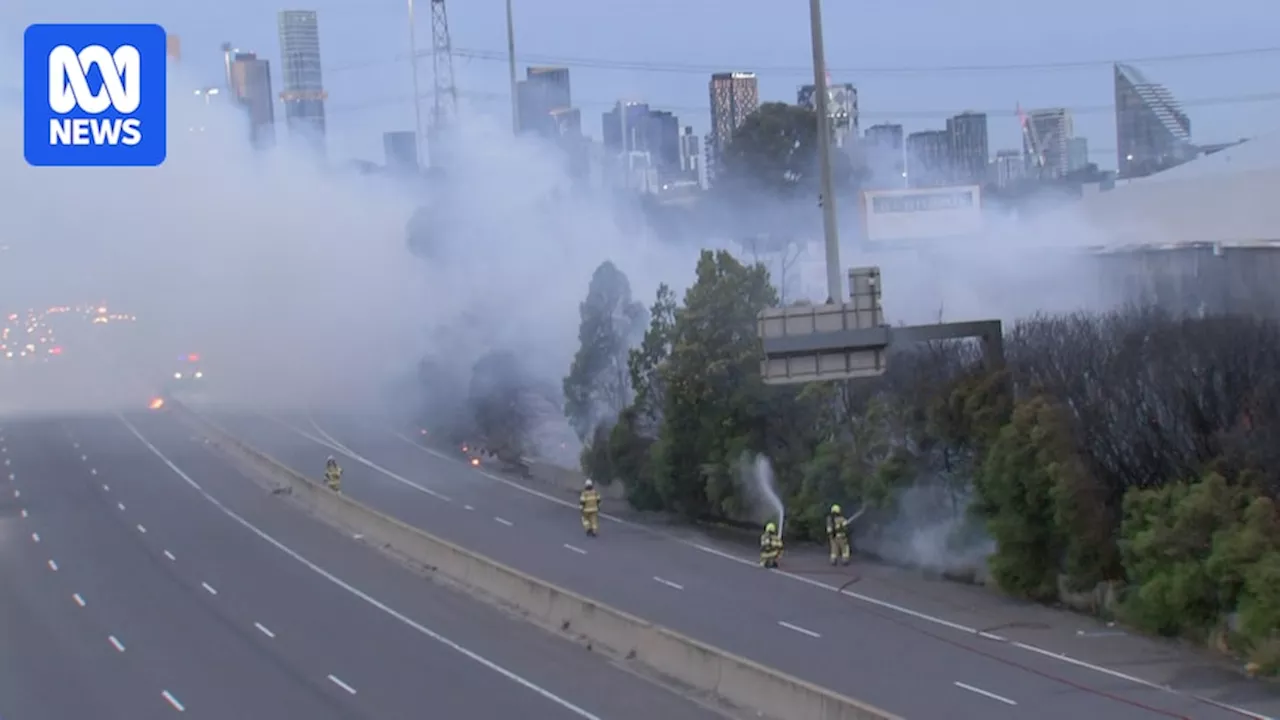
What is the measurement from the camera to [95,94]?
18.2 meters

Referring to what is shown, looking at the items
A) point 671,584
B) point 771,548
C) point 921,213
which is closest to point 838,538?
point 771,548

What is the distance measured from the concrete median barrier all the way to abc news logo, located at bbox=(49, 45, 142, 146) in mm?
10068

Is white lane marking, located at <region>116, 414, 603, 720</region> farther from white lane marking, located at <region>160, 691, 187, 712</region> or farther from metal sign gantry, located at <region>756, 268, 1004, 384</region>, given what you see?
metal sign gantry, located at <region>756, 268, 1004, 384</region>

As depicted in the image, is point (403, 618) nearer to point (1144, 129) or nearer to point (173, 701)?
point (173, 701)

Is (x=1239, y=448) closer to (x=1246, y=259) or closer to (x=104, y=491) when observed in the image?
(x=1246, y=259)

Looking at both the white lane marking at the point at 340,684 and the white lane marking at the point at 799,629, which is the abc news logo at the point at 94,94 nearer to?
the white lane marking at the point at 340,684

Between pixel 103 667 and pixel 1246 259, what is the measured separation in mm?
25358

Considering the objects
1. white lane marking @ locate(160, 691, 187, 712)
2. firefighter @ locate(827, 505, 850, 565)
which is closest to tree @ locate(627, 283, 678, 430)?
firefighter @ locate(827, 505, 850, 565)

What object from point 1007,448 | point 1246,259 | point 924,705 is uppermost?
point 1246,259

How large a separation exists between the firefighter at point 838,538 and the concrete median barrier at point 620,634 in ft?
24.1

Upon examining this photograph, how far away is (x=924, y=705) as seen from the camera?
22.4 m

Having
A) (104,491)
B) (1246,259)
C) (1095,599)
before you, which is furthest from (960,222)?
(1095,599)

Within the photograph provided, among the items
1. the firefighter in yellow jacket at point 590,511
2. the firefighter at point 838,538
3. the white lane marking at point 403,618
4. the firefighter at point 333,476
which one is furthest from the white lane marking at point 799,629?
the firefighter at point 333,476

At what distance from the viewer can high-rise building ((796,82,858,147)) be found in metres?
97.6
